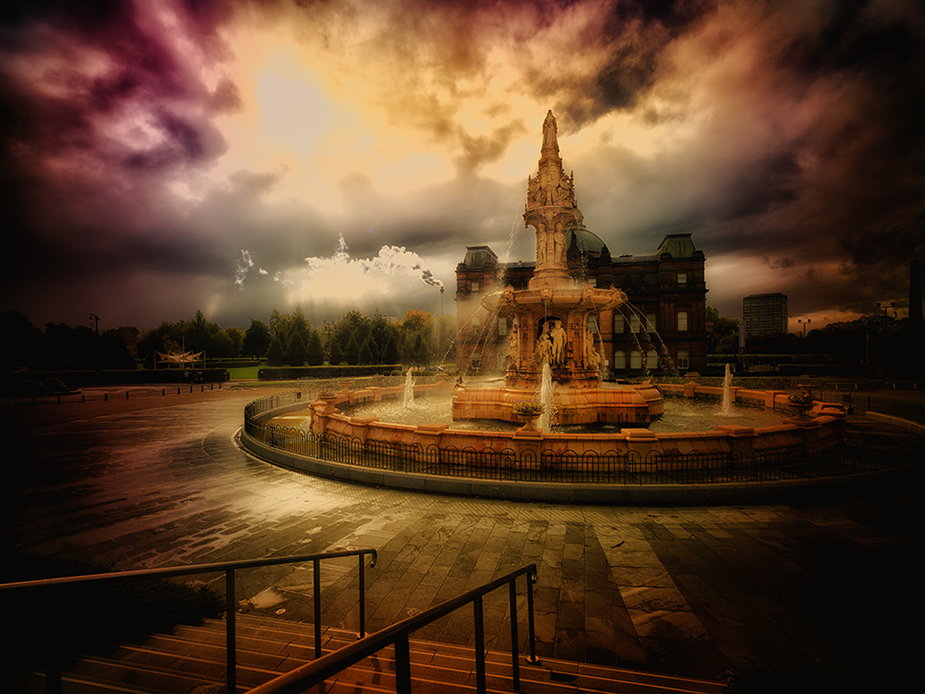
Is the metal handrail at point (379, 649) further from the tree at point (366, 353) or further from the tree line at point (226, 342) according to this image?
the tree at point (366, 353)

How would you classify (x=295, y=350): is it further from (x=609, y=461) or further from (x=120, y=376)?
(x=609, y=461)

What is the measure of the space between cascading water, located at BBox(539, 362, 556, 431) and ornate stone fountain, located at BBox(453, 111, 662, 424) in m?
0.22

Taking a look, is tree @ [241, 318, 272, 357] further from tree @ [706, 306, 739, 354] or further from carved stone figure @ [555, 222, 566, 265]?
tree @ [706, 306, 739, 354]

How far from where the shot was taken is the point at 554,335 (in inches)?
657

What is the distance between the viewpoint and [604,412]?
50.6 ft

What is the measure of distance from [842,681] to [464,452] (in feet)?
25.7

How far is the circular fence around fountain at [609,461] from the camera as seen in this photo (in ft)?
28.7

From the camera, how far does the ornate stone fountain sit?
1545 cm

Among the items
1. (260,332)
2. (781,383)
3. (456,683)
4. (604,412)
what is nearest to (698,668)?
(456,683)

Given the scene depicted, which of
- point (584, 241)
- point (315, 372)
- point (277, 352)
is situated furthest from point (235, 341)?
point (584, 241)

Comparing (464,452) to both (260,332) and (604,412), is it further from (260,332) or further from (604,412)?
(260,332)

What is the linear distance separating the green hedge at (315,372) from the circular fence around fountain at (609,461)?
40539mm

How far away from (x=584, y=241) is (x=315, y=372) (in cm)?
4084

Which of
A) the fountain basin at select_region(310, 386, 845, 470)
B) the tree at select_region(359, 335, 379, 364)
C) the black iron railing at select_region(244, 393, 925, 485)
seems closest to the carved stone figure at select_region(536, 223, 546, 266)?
the fountain basin at select_region(310, 386, 845, 470)
